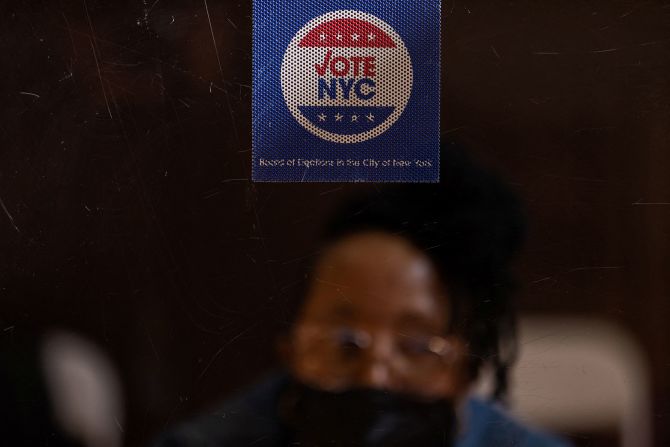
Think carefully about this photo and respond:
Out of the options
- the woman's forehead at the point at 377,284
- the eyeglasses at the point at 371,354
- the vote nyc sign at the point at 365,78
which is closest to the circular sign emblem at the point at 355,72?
the vote nyc sign at the point at 365,78

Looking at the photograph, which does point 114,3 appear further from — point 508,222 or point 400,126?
point 508,222

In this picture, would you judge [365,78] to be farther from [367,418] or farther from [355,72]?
[367,418]

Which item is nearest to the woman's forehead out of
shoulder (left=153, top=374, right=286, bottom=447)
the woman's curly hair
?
the woman's curly hair

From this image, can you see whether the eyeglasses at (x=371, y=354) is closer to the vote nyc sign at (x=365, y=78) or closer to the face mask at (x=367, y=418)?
the face mask at (x=367, y=418)

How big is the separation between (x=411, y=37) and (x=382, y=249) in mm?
289

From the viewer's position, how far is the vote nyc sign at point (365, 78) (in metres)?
1.13

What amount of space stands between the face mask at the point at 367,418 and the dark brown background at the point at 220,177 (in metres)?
0.08

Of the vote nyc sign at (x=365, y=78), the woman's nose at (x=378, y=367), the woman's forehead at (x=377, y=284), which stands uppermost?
the vote nyc sign at (x=365, y=78)

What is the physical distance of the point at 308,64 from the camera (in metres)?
1.13

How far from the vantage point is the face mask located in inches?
44.4

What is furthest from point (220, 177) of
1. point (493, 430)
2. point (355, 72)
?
point (493, 430)

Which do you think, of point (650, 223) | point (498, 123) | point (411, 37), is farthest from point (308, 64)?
point (650, 223)

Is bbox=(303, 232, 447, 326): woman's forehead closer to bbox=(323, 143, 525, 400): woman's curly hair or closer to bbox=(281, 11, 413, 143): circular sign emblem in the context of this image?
bbox=(323, 143, 525, 400): woman's curly hair

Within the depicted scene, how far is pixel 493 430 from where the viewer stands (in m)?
1.15
